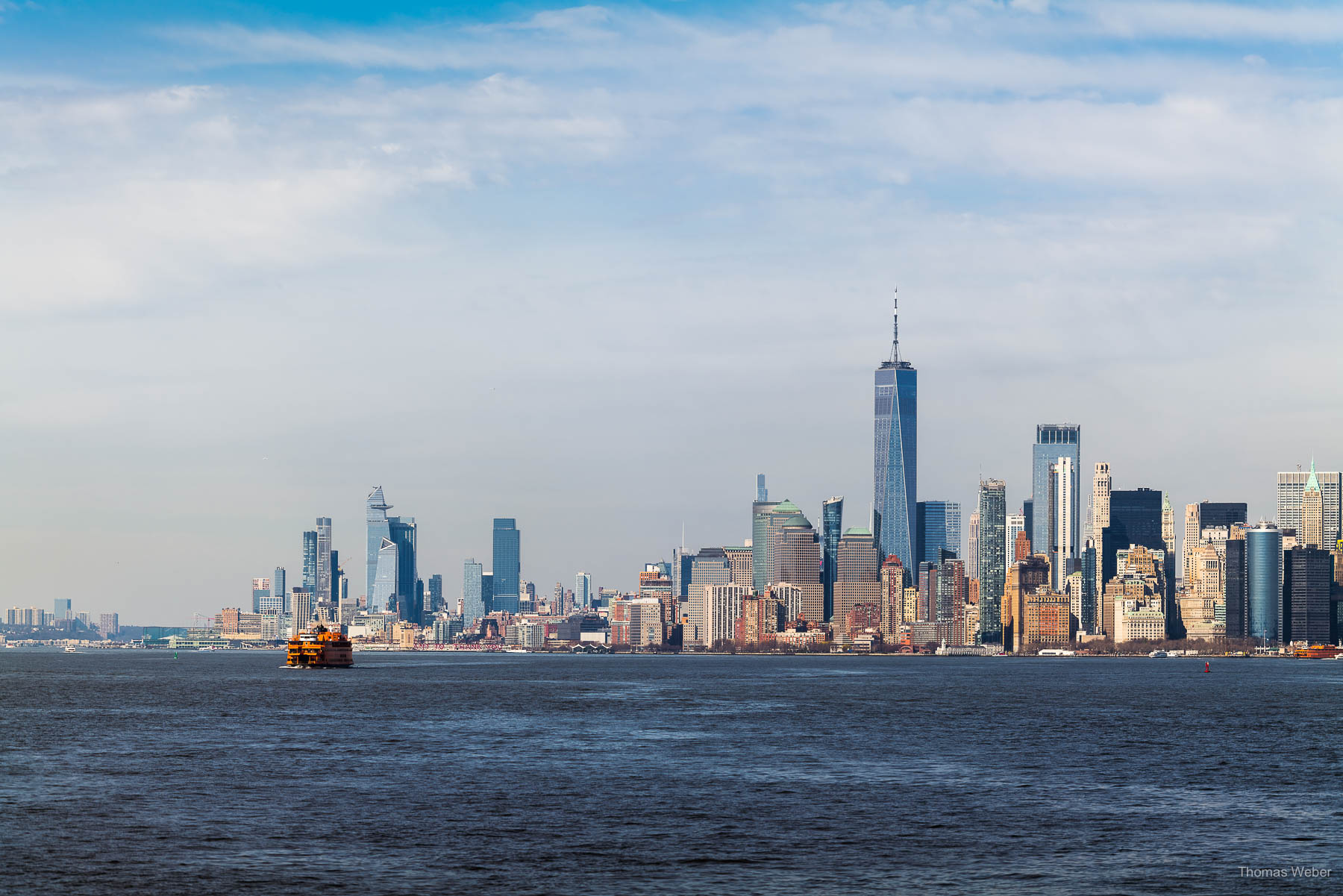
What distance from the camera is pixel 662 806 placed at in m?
78.3

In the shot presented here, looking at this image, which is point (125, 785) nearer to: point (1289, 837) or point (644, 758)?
point (644, 758)

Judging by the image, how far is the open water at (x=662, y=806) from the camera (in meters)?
59.3

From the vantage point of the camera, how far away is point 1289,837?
6906cm

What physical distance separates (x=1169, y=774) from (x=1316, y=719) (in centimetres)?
6431

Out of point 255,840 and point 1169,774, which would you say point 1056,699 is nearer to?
point 1169,774

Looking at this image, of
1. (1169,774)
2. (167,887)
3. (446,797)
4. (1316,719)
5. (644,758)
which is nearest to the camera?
(167,887)

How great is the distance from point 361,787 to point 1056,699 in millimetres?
127870

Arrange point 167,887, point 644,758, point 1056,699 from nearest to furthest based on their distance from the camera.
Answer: point 167,887 < point 644,758 < point 1056,699

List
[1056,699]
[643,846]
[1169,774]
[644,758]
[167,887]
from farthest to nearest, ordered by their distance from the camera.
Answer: [1056,699]
[644,758]
[1169,774]
[643,846]
[167,887]

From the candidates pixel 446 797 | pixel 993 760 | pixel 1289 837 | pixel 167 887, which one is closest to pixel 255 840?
pixel 167 887

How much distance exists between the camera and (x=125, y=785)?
85.8m

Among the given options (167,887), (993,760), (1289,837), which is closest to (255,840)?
(167,887)

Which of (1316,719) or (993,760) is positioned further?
(1316,719)

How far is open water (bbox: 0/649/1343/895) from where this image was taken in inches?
2336
